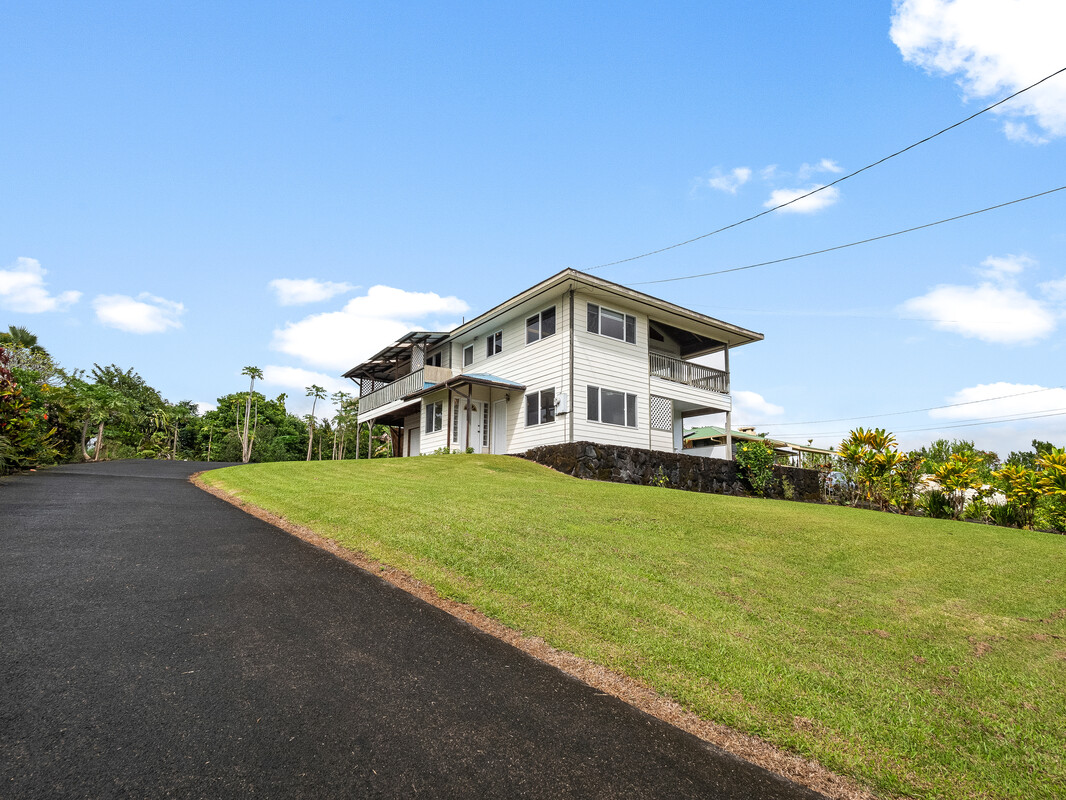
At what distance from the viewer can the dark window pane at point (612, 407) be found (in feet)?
64.1

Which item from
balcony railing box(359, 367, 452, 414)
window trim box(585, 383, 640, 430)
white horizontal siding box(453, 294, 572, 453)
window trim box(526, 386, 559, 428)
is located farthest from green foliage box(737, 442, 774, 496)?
balcony railing box(359, 367, 452, 414)

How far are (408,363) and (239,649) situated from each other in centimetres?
2589

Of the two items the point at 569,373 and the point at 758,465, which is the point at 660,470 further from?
the point at 569,373

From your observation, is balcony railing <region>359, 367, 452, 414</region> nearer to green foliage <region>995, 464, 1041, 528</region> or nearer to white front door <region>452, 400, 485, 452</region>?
white front door <region>452, 400, 485, 452</region>

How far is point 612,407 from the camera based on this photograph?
19.8 metres

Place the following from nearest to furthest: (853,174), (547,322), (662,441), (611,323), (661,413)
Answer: (853,174) → (547,322) → (611,323) → (662,441) → (661,413)

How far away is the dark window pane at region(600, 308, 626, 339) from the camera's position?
20.1m

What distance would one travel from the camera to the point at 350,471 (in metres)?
14.4

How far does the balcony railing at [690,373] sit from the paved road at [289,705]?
1838 cm

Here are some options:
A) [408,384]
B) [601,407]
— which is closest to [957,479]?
[601,407]

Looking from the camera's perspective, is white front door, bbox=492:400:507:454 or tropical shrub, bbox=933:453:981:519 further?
white front door, bbox=492:400:507:454

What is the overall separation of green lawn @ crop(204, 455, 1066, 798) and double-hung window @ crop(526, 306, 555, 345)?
9.97 meters

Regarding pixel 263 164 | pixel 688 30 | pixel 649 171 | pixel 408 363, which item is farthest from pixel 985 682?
pixel 408 363

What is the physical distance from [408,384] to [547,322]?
8189mm
